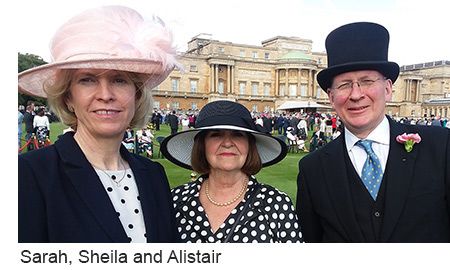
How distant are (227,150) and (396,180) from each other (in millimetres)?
746

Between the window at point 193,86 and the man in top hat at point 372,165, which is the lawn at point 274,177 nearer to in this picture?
the man in top hat at point 372,165

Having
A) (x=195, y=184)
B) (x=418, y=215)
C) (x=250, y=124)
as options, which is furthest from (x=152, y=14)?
(x=418, y=215)

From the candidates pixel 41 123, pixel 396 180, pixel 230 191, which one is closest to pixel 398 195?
pixel 396 180

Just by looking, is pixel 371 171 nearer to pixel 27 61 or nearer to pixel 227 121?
pixel 227 121

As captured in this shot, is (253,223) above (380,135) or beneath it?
beneath

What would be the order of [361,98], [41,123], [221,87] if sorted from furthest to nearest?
[221,87]
[41,123]
[361,98]

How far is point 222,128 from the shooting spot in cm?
156

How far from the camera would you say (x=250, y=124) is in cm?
165

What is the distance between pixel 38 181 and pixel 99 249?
31cm

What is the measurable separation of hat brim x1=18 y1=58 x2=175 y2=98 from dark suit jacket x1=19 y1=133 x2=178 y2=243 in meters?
0.22

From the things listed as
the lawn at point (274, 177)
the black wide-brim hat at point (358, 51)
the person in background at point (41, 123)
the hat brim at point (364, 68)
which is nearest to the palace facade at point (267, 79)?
the black wide-brim hat at point (358, 51)

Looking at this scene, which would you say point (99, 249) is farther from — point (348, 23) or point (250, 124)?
point (348, 23)

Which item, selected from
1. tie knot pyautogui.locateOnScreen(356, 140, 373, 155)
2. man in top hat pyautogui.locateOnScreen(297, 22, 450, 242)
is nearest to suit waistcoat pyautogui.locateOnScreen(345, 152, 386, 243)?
man in top hat pyautogui.locateOnScreen(297, 22, 450, 242)

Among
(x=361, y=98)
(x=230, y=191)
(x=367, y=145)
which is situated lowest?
(x=230, y=191)
